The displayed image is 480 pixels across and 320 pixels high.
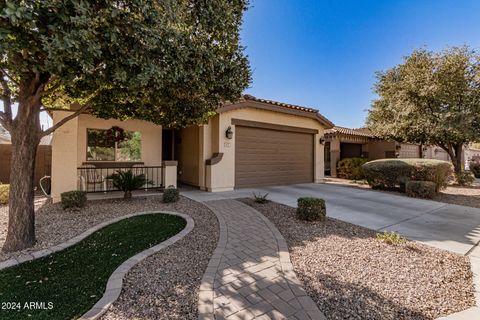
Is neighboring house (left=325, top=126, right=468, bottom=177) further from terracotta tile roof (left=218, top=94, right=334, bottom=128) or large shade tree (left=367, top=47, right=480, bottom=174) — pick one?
terracotta tile roof (left=218, top=94, right=334, bottom=128)

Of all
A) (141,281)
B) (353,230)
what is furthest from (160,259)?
(353,230)

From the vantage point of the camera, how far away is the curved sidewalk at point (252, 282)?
230cm

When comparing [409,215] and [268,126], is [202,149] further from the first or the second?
[409,215]

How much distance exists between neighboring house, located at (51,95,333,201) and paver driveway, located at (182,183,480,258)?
4.26ft

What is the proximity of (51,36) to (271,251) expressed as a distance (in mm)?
4263

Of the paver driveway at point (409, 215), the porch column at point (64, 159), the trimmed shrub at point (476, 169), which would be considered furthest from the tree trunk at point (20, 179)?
the trimmed shrub at point (476, 169)

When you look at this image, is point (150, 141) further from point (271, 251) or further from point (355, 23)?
point (355, 23)

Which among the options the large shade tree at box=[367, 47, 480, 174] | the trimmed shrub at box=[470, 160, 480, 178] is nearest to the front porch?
the large shade tree at box=[367, 47, 480, 174]

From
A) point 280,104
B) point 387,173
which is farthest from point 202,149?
point 387,173

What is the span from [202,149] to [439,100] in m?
13.3

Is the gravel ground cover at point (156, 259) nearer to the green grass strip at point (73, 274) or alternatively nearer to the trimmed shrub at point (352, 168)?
the green grass strip at point (73, 274)

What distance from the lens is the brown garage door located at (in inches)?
385

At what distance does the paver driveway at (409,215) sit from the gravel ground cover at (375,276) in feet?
2.54

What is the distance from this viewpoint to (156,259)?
3.41 metres
